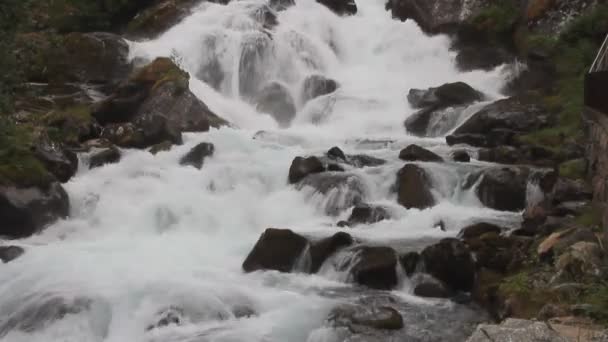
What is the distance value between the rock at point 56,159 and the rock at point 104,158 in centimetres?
47

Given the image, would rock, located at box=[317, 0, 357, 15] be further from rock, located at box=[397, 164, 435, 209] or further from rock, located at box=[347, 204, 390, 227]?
rock, located at box=[347, 204, 390, 227]

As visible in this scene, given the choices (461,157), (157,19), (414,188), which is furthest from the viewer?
(157,19)

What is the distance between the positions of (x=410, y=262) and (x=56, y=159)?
8227 mm

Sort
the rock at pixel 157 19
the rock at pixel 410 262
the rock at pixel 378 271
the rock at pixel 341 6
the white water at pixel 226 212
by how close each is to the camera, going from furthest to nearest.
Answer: the rock at pixel 341 6 → the rock at pixel 157 19 → the rock at pixel 410 262 → the rock at pixel 378 271 → the white water at pixel 226 212

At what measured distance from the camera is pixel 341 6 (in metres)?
30.4

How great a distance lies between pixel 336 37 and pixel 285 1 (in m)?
2.99

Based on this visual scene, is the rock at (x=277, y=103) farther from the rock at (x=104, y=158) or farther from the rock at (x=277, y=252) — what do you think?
the rock at (x=277, y=252)

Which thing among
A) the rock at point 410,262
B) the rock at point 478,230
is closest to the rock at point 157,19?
the rock at point 478,230

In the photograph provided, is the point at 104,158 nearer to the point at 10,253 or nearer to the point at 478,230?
the point at 10,253

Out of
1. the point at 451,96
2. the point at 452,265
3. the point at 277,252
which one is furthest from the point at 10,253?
the point at 451,96

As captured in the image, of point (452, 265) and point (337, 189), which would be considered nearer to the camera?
point (452, 265)

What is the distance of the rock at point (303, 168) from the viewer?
14.3 metres

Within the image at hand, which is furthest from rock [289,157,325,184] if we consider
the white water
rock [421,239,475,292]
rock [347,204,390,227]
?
rock [421,239,475,292]

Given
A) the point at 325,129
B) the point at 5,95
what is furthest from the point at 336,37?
the point at 5,95
